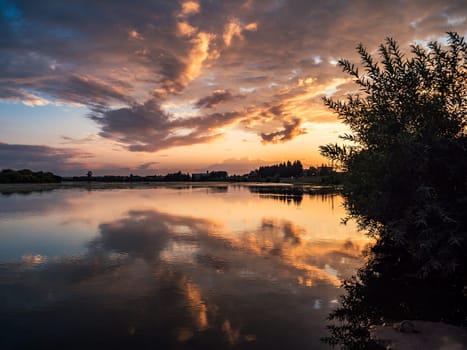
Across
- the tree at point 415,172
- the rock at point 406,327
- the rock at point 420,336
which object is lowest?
the rock at point 420,336

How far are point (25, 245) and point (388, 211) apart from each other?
80.5ft

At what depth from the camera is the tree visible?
1191cm

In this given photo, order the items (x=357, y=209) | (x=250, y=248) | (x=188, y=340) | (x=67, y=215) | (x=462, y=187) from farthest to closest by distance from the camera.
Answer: (x=67, y=215)
(x=250, y=248)
(x=357, y=209)
(x=462, y=187)
(x=188, y=340)

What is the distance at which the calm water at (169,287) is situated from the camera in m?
11.1

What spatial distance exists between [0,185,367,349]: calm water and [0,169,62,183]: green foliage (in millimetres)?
140123

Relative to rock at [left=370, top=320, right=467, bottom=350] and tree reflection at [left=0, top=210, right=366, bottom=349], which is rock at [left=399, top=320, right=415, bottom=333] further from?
tree reflection at [left=0, top=210, right=366, bottom=349]

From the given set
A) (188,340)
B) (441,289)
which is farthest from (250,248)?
(188,340)

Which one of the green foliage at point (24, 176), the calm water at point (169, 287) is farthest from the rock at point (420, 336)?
the green foliage at point (24, 176)

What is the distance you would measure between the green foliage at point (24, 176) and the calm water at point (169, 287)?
14012 cm

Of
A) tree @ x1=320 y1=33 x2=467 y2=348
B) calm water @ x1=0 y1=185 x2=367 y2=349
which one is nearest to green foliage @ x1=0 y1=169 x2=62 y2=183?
calm water @ x1=0 y1=185 x2=367 y2=349

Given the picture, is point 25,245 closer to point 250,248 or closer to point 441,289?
point 250,248

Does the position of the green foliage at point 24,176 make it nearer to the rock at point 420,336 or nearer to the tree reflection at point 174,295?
the tree reflection at point 174,295

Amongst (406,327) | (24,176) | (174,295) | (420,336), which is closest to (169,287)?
(174,295)

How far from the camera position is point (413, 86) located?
14836 millimetres
